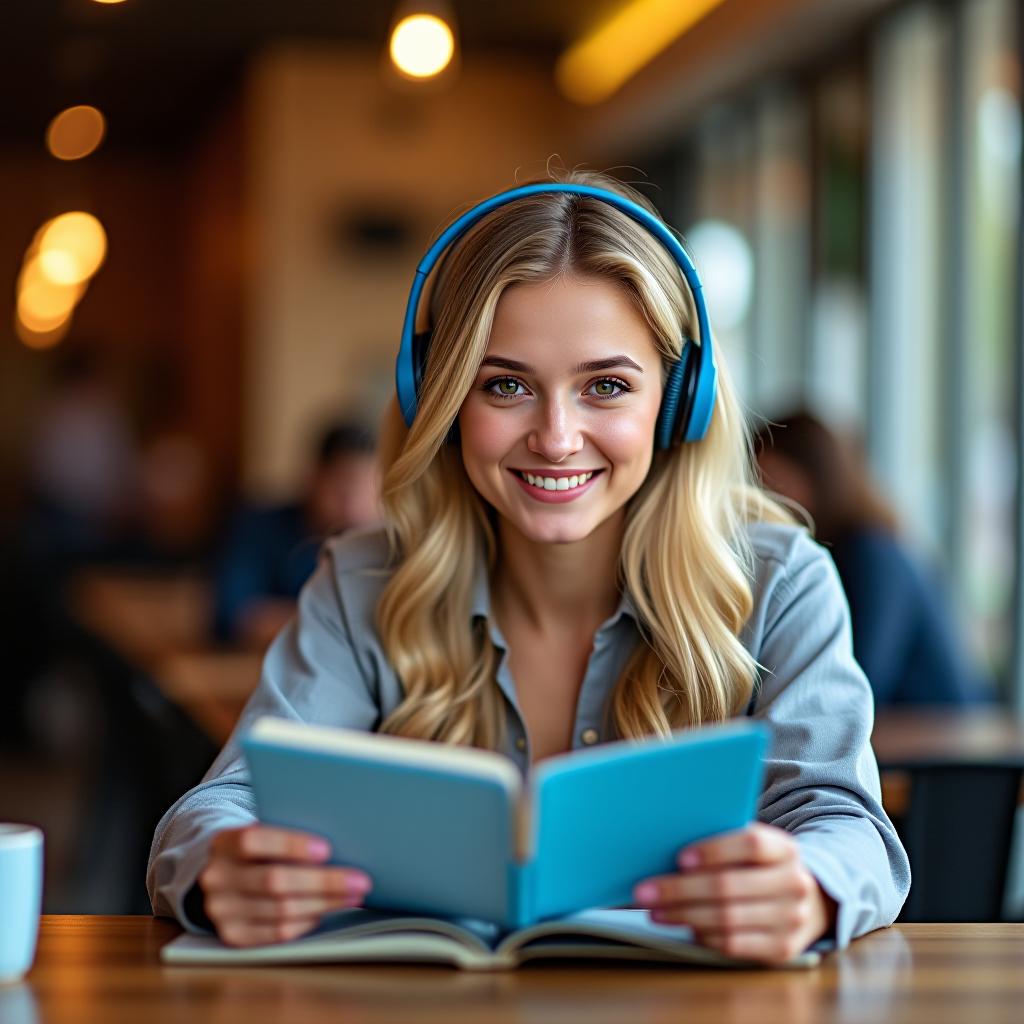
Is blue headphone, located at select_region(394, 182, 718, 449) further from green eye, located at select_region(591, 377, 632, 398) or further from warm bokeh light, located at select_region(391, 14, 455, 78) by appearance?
warm bokeh light, located at select_region(391, 14, 455, 78)

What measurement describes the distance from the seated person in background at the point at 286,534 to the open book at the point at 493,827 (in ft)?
9.20

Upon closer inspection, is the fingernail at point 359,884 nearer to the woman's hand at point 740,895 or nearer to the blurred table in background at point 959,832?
the woman's hand at point 740,895

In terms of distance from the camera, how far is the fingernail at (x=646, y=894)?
111 cm

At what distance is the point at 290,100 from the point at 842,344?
131 inches

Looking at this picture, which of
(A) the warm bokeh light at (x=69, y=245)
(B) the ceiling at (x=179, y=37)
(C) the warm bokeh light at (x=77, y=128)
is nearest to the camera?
(A) the warm bokeh light at (x=69, y=245)

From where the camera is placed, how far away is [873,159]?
17.6 feet

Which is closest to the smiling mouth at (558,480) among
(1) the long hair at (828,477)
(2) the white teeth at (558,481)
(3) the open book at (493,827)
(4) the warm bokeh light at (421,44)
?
(2) the white teeth at (558,481)

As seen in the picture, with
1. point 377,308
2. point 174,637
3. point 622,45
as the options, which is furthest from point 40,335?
point 174,637

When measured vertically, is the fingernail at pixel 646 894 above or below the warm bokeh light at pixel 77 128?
below

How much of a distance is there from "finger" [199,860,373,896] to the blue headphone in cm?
53

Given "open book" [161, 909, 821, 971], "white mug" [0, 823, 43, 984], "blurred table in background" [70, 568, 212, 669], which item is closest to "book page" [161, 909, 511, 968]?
"open book" [161, 909, 821, 971]

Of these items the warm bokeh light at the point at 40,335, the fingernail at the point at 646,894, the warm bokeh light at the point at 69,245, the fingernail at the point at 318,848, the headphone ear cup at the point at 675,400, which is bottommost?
the fingernail at the point at 646,894

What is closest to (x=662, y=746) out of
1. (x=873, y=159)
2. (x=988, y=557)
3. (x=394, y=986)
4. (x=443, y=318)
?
(x=394, y=986)

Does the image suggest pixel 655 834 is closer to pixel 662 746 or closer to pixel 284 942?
pixel 662 746
